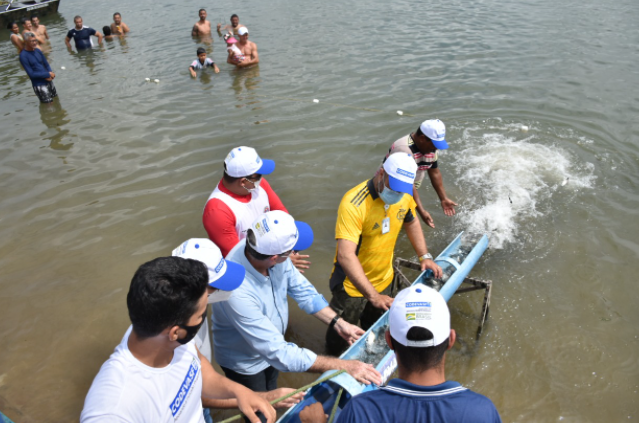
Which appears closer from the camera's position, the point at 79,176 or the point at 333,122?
the point at 79,176

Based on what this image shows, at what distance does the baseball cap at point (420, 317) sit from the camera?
1.88m

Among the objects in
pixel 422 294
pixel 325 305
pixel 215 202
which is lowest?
pixel 325 305

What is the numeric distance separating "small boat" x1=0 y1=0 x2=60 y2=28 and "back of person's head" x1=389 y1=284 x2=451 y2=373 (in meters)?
24.1

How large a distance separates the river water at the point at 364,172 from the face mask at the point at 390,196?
6.49ft

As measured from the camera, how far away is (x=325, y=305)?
3346mm

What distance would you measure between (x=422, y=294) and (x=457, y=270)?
2.70 meters

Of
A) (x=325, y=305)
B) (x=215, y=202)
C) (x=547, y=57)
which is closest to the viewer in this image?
(x=325, y=305)

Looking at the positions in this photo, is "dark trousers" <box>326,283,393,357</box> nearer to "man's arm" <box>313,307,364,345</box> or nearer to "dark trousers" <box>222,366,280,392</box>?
"man's arm" <box>313,307,364,345</box>

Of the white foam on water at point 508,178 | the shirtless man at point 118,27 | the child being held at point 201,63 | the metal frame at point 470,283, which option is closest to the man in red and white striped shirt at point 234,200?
the metal frame at point 470,283

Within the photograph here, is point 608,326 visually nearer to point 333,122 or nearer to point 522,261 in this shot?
point 522,261

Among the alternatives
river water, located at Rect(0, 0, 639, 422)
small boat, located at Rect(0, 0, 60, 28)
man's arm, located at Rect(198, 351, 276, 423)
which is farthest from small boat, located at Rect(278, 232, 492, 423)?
small boat, located at Rect(0, 0, 60, 28)

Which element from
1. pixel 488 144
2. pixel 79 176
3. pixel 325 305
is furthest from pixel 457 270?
pixel 79 176

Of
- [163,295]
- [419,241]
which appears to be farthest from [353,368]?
[419,241]

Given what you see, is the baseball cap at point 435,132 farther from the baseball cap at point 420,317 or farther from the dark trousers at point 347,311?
the baseball cap at point 420,317
